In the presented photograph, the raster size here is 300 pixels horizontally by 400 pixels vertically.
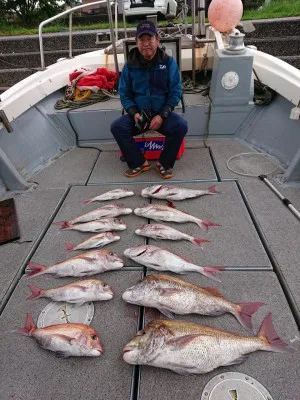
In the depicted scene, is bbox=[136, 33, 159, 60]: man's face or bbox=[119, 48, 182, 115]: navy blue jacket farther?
bbox=[119, 48, 182, 115]: navy blue jacket

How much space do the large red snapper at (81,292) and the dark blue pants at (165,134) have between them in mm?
1845

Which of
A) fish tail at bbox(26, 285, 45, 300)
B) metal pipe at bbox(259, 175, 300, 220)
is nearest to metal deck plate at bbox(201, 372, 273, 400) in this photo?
fish tail at bbox(26, 285, 45, 300)

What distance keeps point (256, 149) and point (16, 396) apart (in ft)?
12.1

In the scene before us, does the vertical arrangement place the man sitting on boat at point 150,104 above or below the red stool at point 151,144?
above

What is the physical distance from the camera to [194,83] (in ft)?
16.2

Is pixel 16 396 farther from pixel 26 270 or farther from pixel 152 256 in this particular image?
pixel 152 256

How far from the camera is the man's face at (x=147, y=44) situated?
10.7 feet

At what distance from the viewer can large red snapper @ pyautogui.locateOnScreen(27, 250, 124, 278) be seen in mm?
2369

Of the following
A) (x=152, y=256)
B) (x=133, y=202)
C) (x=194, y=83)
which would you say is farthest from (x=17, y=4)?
(x=152, y=256)

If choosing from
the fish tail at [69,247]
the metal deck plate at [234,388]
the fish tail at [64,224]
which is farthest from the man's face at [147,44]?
the metal deck plate at [234,388]

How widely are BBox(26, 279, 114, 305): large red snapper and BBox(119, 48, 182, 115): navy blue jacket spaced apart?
7.04 feet

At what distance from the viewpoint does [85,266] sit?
2.38 metres

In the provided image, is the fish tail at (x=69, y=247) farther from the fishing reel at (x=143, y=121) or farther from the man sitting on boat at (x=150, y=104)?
the fishing reel at (x=143, y=121)

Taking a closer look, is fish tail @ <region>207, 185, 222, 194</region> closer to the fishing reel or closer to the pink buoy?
the fishing reel
